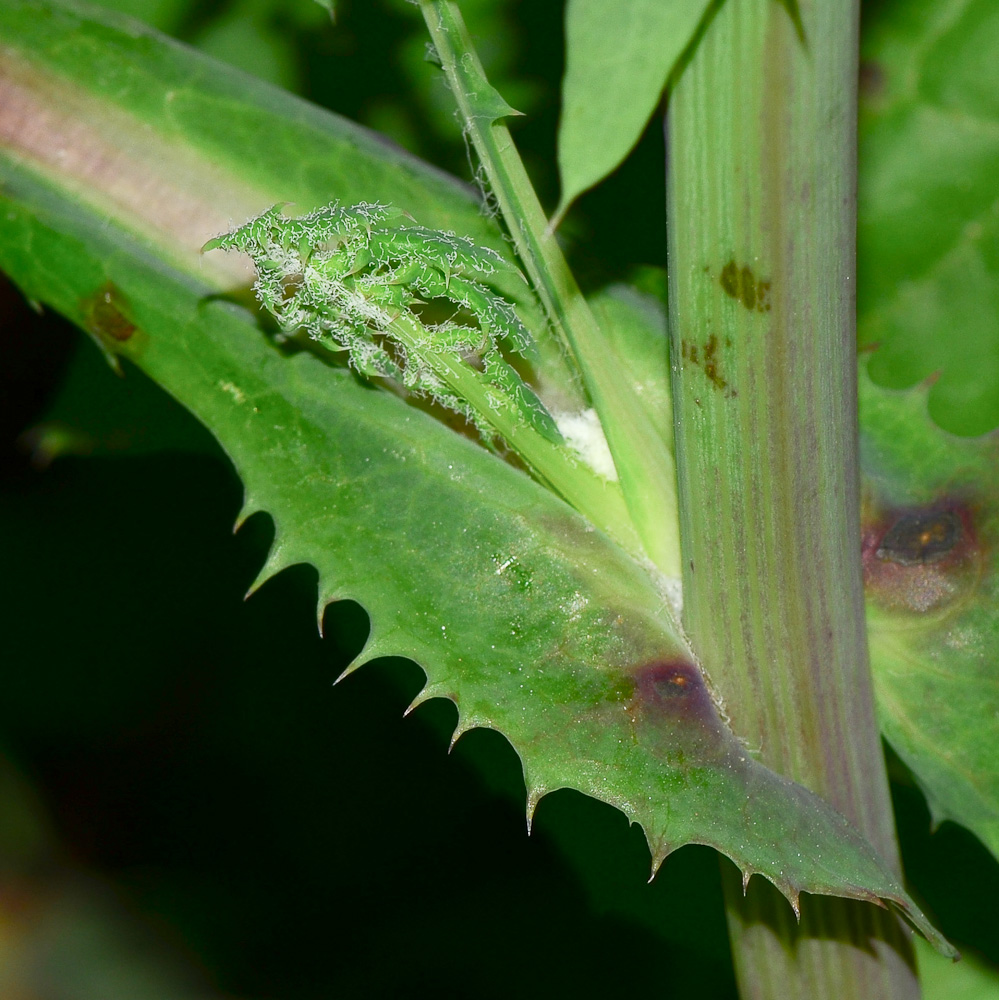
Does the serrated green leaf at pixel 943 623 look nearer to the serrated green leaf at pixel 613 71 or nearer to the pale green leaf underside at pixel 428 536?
the pale green leaf underside at pixel 428 536

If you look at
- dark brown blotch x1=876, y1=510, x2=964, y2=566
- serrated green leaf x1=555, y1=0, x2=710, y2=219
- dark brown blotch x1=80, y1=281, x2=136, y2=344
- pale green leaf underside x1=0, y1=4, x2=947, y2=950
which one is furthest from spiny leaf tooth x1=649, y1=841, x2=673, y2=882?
dark brown blotch x1=80, y1=281, x2=136, y2=344

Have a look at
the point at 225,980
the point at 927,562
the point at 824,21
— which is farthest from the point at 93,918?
the point at 824,21

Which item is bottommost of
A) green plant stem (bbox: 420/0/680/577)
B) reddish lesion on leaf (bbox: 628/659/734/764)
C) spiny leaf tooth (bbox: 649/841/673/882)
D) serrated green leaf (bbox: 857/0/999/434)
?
spiny leaf tooth (bbox: 649/841/673/882)

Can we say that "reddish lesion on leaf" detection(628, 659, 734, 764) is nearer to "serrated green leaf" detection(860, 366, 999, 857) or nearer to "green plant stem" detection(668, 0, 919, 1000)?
"green plant stem" detection(668, 0, 919, 1000)

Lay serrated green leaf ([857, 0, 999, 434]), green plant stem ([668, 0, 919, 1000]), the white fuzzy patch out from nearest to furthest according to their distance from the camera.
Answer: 1. green plant stem ([668, 0, 919, 1000])
2. the white fuzzy patch
3. serrated green leaf ([857, 0, 999, 434])

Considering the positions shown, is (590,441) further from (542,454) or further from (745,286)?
(745,286)

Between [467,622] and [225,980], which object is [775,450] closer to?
[467,622]
